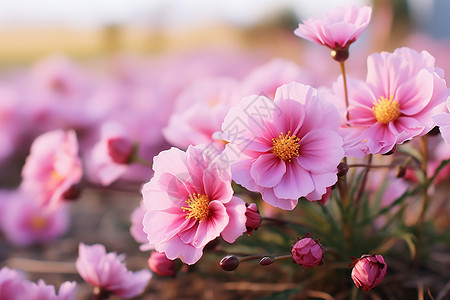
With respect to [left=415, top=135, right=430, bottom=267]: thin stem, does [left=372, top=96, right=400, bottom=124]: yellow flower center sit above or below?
above

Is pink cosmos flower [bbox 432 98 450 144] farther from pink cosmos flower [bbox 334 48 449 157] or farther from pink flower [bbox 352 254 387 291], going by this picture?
pink flower [bbox 352 254 387 291]

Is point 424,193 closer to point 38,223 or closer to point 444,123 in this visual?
point 444,123

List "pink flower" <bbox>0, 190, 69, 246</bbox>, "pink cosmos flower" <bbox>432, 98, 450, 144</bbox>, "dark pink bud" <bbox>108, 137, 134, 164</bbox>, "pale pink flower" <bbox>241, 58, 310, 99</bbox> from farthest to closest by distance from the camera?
1. "pink flower" <bbox>0, 190, 69, 246</bbox>
2. "pale pink flower" <bbox>241, 58, 310, 99</bbox>
3. "dark pink bud" <bbox>108, 137, 134, 164</bbox>
4. "pink cosmos flower" <bbox>432, 98, 450, 144</bbox>

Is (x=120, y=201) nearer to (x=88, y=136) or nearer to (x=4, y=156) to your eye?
(x=88, y=136)

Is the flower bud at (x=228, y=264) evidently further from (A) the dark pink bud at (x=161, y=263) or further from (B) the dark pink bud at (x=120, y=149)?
(B) the dark pink bud at (x=120, y=149)

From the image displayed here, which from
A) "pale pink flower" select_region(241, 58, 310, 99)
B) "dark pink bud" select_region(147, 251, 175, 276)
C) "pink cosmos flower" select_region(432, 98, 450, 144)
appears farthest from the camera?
"pale pink flower" select_region(241, 58, 310, 99)

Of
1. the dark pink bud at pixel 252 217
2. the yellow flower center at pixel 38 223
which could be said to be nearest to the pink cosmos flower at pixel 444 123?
the dark pink bud at pixel 252 217

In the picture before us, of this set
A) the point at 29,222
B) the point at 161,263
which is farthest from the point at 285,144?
the point at 29,222

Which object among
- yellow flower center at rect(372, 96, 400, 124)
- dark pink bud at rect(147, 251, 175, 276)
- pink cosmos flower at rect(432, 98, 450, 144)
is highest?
pink cosmos flower at rect(432, 98, 450, 144)

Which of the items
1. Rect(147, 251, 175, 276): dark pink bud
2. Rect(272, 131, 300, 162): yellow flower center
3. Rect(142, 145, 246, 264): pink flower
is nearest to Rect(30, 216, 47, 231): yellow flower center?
Rect(147, 251, 175, 276): dark pink bud
